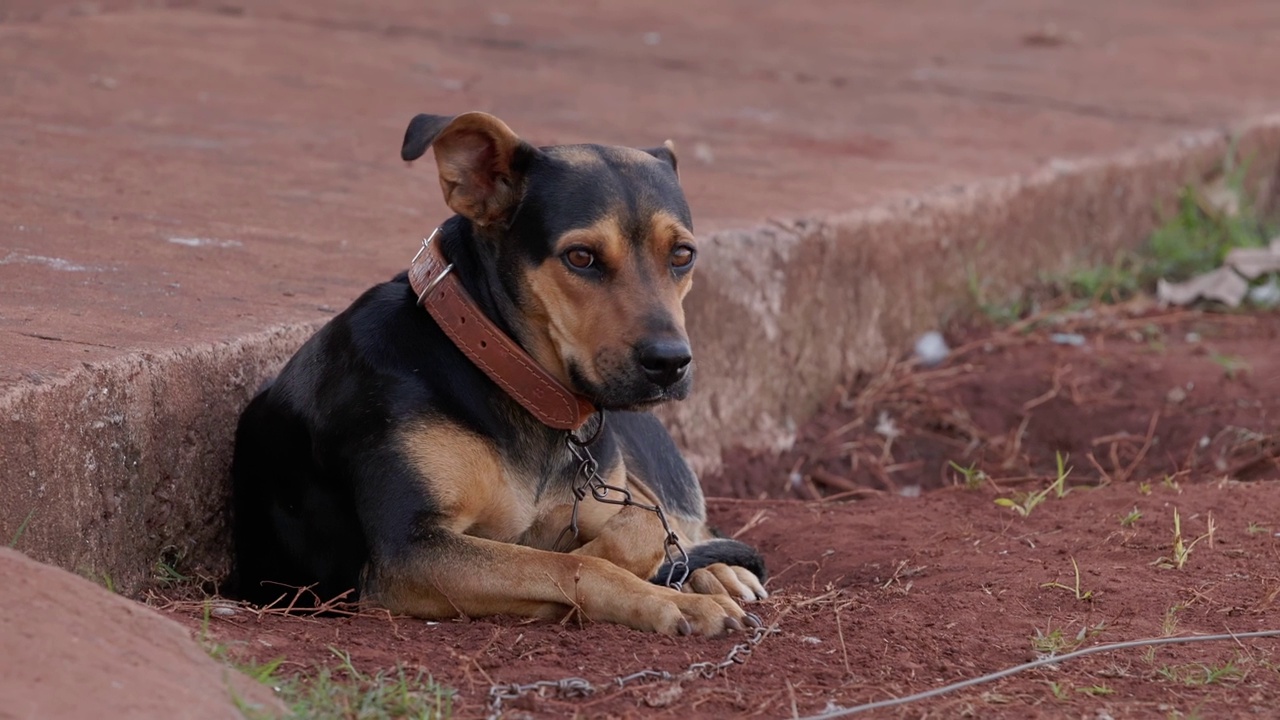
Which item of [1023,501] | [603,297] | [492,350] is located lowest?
[1023,501]

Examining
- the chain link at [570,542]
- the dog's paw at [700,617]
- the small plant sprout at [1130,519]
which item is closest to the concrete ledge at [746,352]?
the chain link at [570,542]

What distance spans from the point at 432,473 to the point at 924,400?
10.4 feet

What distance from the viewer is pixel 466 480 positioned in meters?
3.74

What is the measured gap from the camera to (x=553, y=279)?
3801 mm

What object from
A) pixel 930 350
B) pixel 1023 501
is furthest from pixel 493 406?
pixel 930 350

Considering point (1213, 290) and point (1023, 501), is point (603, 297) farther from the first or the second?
point (1213, 290)

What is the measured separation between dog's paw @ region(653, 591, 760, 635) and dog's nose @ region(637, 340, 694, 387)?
0.50 metres

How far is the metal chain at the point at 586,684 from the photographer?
3072mm

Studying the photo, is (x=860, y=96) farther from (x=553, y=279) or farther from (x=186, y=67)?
(x=553, y=279)

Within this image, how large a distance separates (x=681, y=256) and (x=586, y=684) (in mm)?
1211

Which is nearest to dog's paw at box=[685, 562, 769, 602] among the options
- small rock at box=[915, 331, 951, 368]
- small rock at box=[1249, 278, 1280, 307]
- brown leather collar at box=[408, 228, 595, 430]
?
brown leather collar at box=[408, 228, 595, 430]

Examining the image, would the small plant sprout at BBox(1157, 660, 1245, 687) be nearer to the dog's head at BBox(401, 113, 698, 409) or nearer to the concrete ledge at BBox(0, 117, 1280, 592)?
the dog's head at BBox(401, 113, 698, 409)

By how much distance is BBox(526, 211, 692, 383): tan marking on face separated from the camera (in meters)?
3.70

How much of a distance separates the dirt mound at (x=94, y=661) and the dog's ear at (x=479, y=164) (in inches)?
51.7
